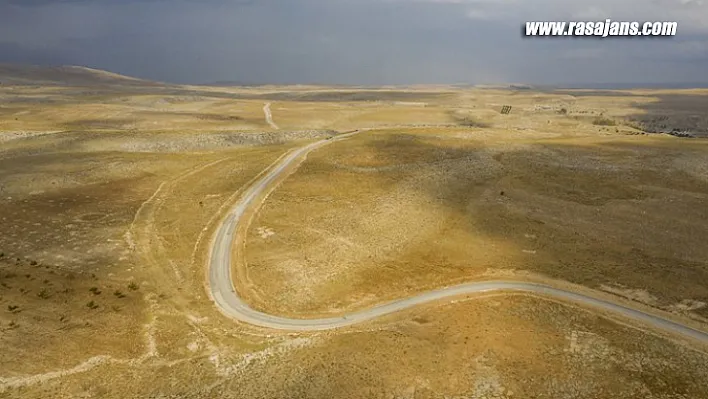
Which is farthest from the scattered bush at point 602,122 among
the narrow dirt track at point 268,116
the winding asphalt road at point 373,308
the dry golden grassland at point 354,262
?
the winding asphalt road at point 373,308

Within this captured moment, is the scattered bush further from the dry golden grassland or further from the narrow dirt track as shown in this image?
the narrow dirt track

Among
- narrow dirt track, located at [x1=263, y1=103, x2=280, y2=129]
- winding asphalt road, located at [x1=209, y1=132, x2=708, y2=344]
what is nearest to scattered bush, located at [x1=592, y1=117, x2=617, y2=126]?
narrow dirt track, located at [x1=263, y1=103, x2=280, y2=129]

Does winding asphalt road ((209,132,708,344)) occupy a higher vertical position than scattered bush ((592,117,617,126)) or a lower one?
higher

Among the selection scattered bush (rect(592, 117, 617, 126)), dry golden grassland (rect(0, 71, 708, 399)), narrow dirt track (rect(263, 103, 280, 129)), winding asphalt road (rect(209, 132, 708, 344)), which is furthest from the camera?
scattered bush (rect(592, 117, 617, 126))

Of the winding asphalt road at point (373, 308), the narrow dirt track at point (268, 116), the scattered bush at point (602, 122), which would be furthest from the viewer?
the scattered bush at point (602, 122)

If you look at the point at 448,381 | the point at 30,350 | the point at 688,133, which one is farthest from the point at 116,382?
the point at 688,133

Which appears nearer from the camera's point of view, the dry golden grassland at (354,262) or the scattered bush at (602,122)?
the dry golden grassland at (354,262)

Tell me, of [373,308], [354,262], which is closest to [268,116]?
[354,262]

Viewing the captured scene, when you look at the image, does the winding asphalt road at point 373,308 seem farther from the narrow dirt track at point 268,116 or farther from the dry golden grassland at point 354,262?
the narrow dirt track at point 268,116
